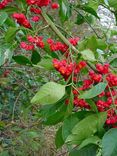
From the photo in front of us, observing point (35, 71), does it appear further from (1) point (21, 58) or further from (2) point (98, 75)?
(2) point (98, 75)

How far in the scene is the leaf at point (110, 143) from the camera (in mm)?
756

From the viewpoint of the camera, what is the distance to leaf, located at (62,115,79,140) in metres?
0.87

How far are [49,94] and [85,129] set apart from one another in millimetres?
109

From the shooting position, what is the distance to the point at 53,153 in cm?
277

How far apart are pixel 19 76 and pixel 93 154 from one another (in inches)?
62.8

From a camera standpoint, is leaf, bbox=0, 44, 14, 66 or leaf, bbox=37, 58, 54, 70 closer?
leaf, bbox=37, 58, 54, 70

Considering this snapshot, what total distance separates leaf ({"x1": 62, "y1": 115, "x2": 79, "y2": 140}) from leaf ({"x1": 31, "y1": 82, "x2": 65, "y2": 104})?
0.11 meters

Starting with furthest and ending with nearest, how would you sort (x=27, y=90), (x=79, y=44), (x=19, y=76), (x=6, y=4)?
(x=19, y=76)
(x=27, y=90)
(x=6, y=4)
(x=79, y=44)

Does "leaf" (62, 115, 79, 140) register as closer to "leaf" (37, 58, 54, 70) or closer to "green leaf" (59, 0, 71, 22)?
"leaf" (37, 58, 54, 70)

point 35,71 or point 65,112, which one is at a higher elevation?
point 65,112

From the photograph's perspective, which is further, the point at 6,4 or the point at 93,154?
the point at 6,4

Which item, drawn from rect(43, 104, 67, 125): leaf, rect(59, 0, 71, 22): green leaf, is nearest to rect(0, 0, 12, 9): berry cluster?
rect(59, 0, 71, 22): green leaf

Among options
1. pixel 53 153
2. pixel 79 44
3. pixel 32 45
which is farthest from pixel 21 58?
pixel 53 153

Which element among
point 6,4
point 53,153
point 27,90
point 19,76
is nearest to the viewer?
point 6,4
